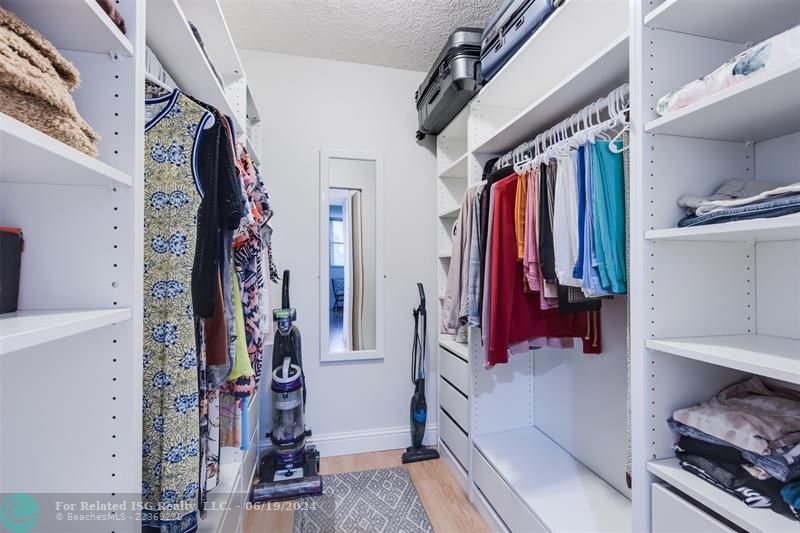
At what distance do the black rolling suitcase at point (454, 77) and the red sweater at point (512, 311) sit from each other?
2.27ft

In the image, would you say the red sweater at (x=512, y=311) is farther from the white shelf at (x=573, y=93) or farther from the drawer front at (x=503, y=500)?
the drawer front at (x=503, y=500)

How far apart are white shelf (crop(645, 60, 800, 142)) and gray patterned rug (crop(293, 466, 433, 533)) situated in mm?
1879

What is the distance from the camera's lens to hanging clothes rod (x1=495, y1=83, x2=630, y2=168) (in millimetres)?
1117

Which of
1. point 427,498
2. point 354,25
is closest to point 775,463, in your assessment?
point 427,498

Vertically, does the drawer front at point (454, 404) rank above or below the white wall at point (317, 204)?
below

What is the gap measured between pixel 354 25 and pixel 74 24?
1.69 m

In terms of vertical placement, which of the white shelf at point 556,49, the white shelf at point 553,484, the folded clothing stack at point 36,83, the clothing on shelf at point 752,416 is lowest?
the white shelf at point 553,484

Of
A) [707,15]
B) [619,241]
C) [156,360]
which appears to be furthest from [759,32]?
[156,360]

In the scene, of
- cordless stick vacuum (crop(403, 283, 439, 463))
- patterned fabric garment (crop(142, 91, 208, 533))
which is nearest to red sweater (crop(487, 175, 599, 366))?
cordless stick vacuum (crop(403, 283, 439, 463))

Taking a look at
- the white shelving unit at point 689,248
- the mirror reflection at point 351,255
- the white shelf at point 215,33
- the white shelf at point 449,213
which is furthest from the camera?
the mirror reflection at point 351,255

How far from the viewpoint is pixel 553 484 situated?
59.6 inches

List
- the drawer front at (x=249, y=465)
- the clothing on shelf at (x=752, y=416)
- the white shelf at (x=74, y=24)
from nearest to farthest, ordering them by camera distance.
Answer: the white shelf at (x=74, y=24)
the clothing on shelf at (x=752, y=416)
the drawer front at (x=249, y=465)

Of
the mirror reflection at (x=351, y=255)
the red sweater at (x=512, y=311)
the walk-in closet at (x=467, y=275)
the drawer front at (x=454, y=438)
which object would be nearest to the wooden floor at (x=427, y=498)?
the walk-in closet at (x=467, y=275)

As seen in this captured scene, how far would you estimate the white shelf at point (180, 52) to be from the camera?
3.33 ft
